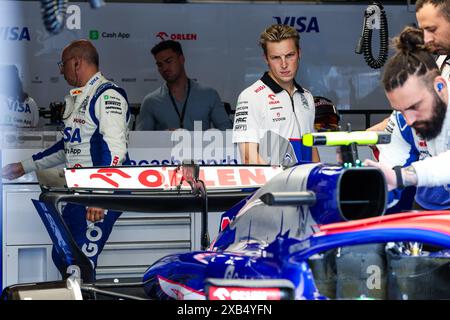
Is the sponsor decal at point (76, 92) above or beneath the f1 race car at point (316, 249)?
above

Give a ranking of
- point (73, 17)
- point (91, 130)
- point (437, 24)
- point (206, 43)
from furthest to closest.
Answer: point (206, 43) < point (73, 17) < point (91, 130) < point (437, 24)

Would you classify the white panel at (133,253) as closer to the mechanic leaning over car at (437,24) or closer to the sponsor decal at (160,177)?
the sponsor decal at (160,177)

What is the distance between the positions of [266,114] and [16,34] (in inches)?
205

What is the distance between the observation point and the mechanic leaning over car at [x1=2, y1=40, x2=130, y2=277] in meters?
7.54

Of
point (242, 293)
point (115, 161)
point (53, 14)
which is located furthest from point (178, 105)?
point (242, 293)

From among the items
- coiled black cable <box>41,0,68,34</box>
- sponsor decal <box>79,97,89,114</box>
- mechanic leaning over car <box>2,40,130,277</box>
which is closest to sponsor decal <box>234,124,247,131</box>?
mechanic leaning over car <box>2,40,130,277</box>

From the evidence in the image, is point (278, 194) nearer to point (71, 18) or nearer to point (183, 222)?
point (183, 222)

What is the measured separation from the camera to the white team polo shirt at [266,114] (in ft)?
23.4

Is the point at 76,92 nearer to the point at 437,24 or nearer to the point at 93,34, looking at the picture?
the point at 437,24

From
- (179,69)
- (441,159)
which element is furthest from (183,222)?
(441,159)

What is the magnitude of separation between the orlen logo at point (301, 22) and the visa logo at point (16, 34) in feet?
9.08

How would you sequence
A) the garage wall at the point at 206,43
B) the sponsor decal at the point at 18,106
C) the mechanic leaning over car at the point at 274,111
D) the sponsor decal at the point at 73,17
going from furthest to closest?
the garage wall at the point at 206,43, the sponsor decal at the point at 18,106, the sponsor decal at the point at 73,17, the mechanic leaning over car at the point at 274,111

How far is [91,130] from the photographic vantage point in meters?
7.61

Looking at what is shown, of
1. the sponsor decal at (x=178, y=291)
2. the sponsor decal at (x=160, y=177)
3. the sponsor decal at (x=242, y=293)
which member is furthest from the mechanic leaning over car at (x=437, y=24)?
the sponsor decal at (x=242, y=293)
